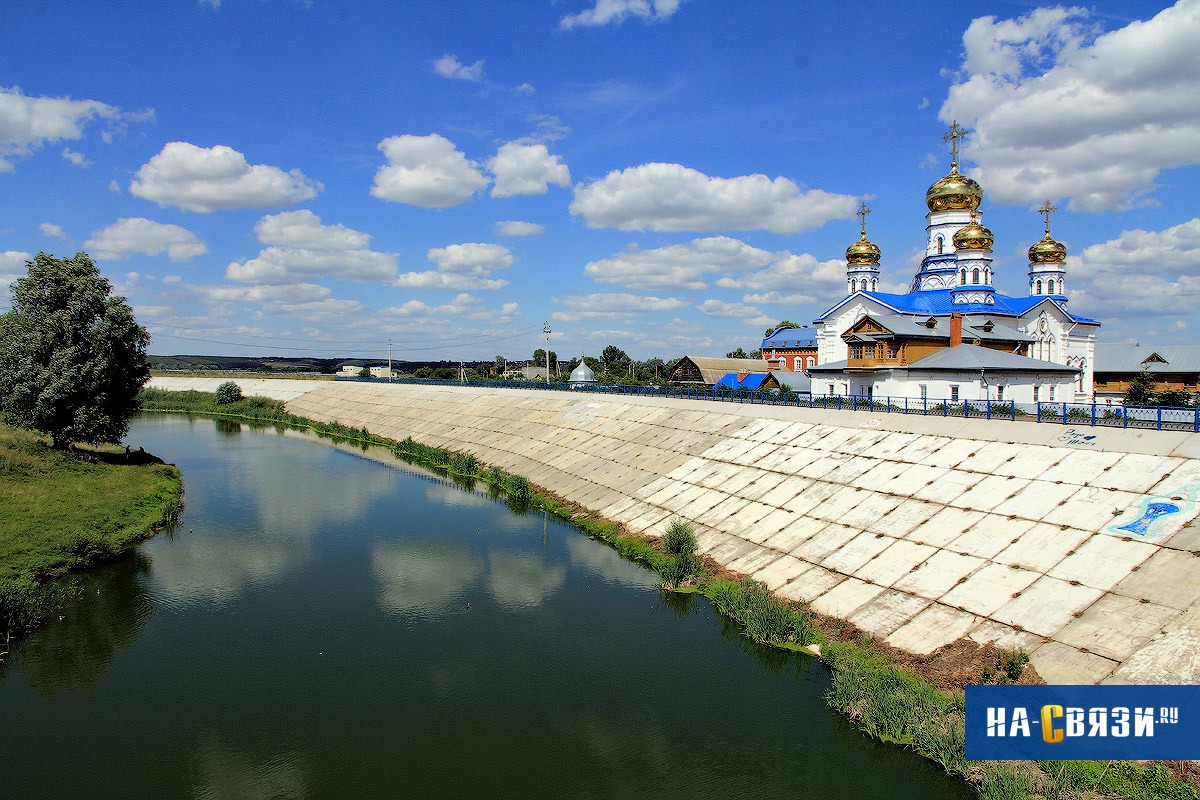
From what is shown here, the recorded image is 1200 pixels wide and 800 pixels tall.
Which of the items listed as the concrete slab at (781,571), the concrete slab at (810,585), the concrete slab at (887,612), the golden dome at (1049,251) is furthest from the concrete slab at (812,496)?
the golden dome at (1049,251)

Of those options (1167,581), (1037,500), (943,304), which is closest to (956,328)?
(943,304)

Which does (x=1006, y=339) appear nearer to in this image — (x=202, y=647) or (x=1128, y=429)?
(x=1128, y=429)

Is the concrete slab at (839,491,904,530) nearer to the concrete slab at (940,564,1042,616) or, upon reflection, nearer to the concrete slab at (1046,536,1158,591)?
the concrete slab at (940,564,1042,616)

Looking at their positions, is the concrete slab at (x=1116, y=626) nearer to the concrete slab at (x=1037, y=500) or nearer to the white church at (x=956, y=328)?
the concrete slab at (x=1037, y=500)

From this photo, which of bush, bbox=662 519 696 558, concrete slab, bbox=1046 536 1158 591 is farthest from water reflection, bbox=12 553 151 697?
concrete slab, bbox=1046 536 1158 591

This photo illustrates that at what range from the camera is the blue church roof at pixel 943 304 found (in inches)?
2473

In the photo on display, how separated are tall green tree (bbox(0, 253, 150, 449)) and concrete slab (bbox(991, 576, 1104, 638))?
45.5 meters

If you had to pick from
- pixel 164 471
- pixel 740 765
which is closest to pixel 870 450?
pixel 740 765

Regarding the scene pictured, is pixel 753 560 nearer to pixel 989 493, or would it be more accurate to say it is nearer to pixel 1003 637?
pixel 989 493

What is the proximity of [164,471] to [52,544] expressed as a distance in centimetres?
1910

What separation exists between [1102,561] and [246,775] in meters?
21.7

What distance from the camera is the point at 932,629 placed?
19.3 m

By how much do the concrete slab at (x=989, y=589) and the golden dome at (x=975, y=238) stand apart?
5523cm

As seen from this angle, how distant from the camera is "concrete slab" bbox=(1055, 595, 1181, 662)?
1616 centimetres
